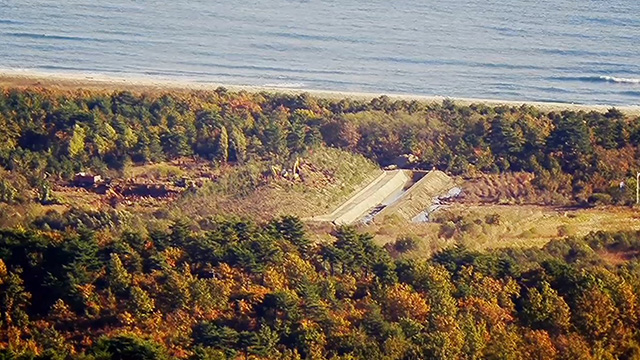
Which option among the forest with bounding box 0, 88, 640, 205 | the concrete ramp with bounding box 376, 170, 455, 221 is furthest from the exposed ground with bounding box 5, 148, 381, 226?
the concrete ramp with bounding box 376, 170, 455, 221

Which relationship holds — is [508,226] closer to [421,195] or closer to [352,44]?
[421,195]

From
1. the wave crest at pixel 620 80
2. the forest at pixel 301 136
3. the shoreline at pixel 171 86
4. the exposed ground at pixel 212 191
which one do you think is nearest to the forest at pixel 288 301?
the exposed ground at pixel 212 191

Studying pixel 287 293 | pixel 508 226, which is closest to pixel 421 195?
pixel 508 226

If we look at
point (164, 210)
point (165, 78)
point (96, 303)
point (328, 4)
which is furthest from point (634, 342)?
point (328, 4)

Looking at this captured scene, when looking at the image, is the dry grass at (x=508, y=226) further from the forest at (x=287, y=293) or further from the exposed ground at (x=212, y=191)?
the exposed ground at (x=212, y=191)

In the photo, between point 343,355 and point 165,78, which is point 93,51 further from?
point 343,355
